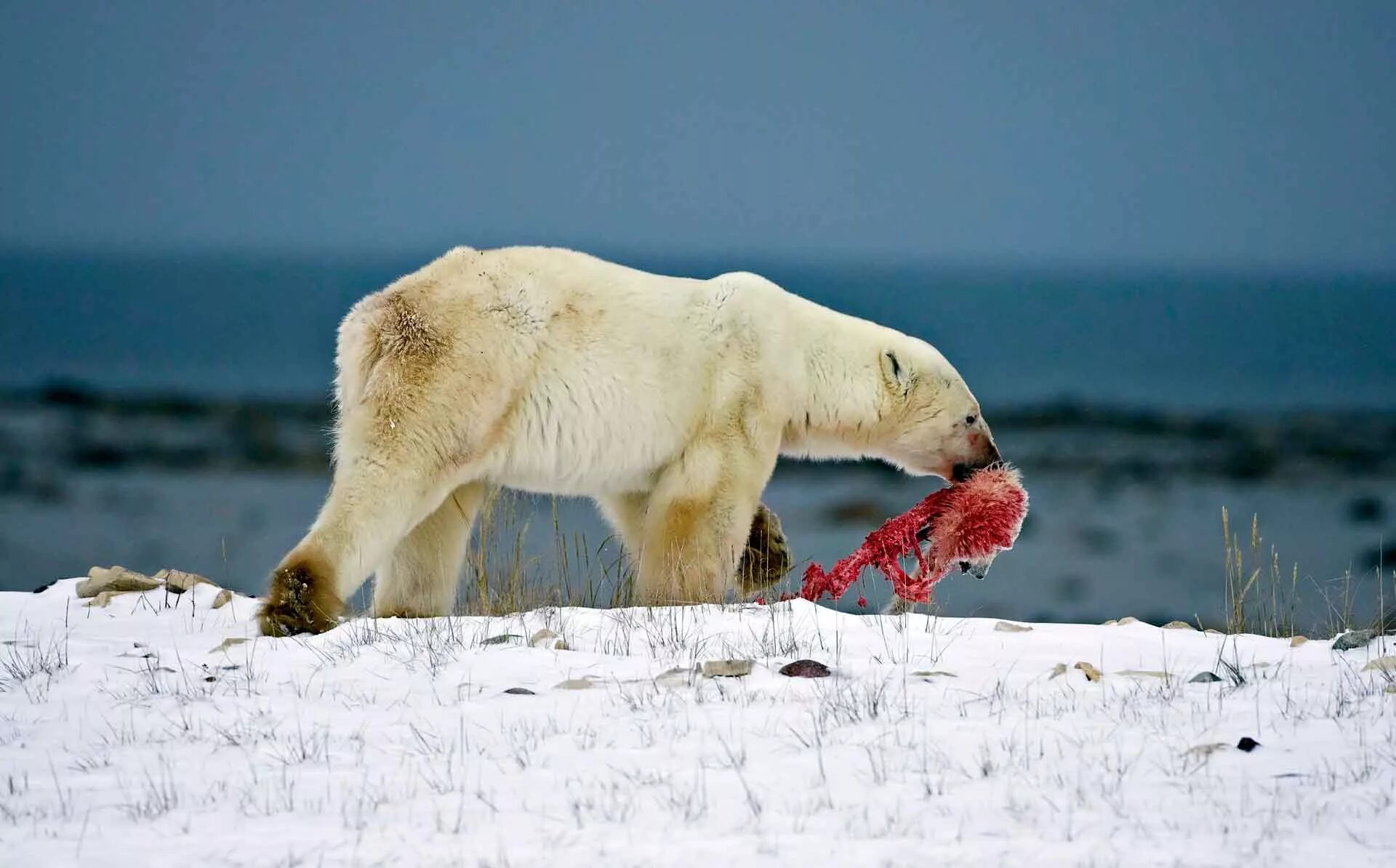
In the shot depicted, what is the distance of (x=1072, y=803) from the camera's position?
3574 mm

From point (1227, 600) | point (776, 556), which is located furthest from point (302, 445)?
point (1227, 600)

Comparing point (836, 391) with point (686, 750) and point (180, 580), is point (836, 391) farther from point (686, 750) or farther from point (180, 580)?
point (686, 750)

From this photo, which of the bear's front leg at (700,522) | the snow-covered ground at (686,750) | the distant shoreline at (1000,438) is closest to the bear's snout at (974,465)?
the bear's front leg at (700,522)

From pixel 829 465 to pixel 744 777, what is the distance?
22625mm

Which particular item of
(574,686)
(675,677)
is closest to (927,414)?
(675,677)

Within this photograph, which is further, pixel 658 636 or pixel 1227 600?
pixel 1227 600

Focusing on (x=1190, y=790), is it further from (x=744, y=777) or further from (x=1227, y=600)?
(x=1227, y=600)

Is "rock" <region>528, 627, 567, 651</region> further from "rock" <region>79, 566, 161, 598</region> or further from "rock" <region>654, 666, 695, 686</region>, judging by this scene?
"rock" <region>79, 566, 161, 598</region>

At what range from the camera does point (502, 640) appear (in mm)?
5438

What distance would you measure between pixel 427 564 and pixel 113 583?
5.26 feet

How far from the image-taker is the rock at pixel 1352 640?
564cm

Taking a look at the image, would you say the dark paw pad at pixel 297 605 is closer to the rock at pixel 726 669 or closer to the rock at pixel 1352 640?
the rock at pixel 726 669

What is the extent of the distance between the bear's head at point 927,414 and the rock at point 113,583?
406 cm

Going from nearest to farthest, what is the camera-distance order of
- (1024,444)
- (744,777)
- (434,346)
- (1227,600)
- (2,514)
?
(744,777)
(434,346)
(1227,600)
(2,514)
(1024,444)
